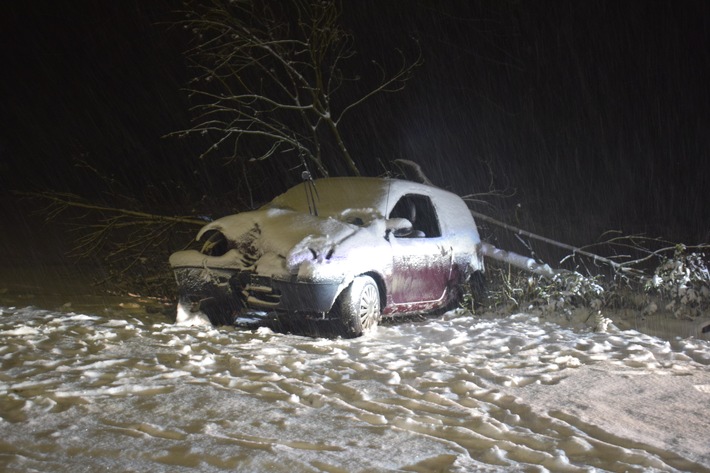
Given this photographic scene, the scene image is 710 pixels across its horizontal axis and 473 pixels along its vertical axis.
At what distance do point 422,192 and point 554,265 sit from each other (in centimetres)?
615

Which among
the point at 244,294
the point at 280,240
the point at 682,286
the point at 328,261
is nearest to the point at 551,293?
the point at 682,286

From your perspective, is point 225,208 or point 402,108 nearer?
point 225,208

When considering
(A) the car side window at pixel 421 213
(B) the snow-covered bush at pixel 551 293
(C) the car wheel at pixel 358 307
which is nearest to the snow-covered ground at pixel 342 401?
(C) the car wheel at pixel 358 307

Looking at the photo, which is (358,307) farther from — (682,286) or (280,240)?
(682,286)

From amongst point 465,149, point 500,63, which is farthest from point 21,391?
point 465,149

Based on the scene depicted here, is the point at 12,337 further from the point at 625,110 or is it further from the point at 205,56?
the point at 625,110

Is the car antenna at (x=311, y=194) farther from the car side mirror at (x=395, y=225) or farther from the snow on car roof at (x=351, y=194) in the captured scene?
the car side mirror at (x=395, y=225)

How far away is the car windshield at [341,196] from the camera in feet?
26.7

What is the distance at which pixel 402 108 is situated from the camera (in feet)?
55.1

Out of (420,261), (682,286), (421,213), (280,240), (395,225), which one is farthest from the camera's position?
(421,213)

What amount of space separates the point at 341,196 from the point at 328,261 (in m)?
1.74

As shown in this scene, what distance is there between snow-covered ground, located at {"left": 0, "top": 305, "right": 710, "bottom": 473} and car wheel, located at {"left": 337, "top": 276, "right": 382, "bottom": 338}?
188mm

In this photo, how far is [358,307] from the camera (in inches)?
280

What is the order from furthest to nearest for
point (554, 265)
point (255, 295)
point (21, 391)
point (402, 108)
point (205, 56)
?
point (402, 108) < point (554, 265) < point (205, 56) < point (255, 295) < point (21, 391)
